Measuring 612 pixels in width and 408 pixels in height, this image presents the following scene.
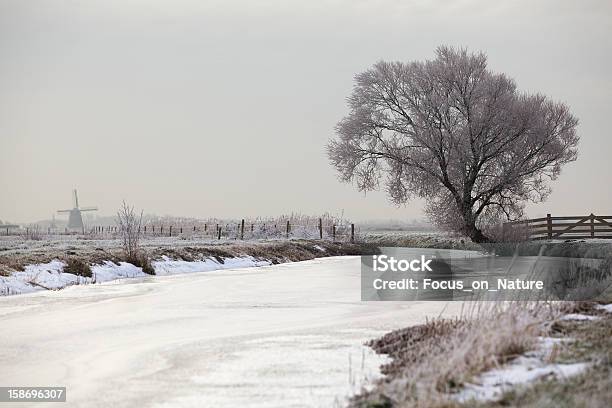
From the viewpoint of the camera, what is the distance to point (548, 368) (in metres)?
6.30

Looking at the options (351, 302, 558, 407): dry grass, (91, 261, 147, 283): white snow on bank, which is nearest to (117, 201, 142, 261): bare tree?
(91, 261, 147, 283): white snow on bank

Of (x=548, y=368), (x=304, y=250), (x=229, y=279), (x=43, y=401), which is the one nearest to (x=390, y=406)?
(x=548, y=368)

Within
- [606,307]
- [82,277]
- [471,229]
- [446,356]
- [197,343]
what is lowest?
[197,343]

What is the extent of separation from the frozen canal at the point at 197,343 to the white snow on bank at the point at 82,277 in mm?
798

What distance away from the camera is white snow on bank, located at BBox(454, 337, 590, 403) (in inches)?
224

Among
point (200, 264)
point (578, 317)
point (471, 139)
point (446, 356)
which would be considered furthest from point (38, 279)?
point (471, 139)

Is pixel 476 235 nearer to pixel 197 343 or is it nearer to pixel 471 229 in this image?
pixel 471 229

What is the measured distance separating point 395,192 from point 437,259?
952 cm

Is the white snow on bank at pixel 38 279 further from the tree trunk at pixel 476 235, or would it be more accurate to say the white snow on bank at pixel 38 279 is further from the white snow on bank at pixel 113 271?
the tree trunk at pixel 476 235

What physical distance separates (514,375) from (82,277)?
1565 centimetres

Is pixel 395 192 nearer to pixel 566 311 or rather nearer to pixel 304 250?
pixel 304 250

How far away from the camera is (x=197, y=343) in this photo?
382 inches

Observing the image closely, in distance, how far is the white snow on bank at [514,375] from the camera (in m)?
5.68

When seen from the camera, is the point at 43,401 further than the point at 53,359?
No
